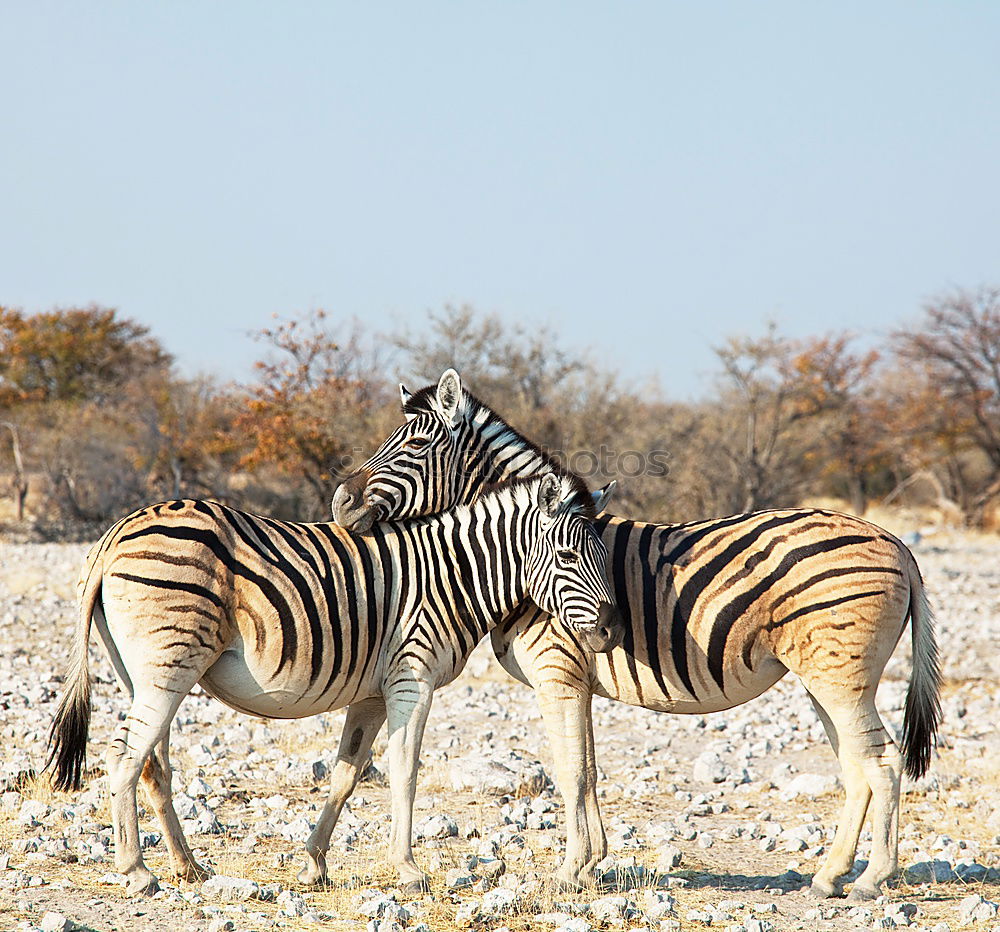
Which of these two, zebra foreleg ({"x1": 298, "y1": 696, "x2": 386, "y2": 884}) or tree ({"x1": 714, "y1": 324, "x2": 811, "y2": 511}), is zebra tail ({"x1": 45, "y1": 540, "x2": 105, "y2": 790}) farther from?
tree ({"x1": 714, "y1": 324, "x2": 811, "y2": 511})

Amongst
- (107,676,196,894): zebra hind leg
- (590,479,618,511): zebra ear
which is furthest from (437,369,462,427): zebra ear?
(107,676,196,894): zebra hind leg

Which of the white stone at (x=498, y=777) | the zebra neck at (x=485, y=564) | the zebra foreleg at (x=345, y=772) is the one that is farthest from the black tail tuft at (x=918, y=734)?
the zebra foreleg at (x=345, y=772)

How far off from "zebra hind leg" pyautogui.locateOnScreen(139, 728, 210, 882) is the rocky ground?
138 mm

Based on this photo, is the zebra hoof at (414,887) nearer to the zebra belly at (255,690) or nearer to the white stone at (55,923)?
the zebra belly at (255,690)

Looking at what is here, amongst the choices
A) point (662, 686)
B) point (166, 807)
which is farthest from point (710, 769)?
point (166, 807)

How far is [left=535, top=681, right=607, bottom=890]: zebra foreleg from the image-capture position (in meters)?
5.39

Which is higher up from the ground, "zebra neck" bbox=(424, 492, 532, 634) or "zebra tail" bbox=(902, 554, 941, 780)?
"zebra neck" bbox=(424, 492, 532, 634)

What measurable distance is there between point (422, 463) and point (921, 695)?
9.79 ft

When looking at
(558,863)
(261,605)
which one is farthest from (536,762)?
(261,605)

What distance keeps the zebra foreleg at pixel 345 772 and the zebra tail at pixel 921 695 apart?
2.84 m

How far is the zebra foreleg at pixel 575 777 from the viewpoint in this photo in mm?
5395

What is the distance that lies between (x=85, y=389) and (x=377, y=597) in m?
40.2

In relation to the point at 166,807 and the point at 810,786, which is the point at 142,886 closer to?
the point at 166,807

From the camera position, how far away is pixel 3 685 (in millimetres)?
9234
